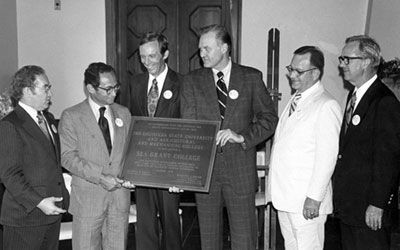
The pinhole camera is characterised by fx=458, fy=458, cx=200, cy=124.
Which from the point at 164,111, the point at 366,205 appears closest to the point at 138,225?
the point at 164,111

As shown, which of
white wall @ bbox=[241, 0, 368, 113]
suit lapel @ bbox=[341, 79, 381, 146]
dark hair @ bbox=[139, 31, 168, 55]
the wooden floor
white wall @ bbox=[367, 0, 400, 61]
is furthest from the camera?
white wall @ bbox=[241, 0, 368, 113]

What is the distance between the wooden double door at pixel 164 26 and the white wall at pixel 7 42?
1126 millimetres

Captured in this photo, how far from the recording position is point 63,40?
575cm

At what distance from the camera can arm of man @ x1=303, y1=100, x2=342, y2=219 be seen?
2.59 metres

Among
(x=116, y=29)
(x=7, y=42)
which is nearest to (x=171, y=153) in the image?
(x=116, y=29)

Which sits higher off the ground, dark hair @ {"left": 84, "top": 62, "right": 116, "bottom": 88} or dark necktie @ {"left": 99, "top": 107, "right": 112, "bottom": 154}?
dark hair @ {"left": 84, "top": 62, "right": 116, "bottom": 88}

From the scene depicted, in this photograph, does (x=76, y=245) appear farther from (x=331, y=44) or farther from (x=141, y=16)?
(x=331, y=44)

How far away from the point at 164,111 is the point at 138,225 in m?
0.82

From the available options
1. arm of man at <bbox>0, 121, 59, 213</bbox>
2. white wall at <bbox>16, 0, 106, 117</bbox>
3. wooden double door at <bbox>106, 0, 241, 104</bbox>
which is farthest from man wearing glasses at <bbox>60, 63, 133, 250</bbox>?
white wall at <bbox>16, 0, 106, 117</bbox>

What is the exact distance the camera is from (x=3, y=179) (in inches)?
98.6

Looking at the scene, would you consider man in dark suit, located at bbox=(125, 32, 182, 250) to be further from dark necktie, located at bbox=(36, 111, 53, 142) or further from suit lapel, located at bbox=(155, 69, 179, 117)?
dark necktie, located at bbox=(36, 111, 53, 142)

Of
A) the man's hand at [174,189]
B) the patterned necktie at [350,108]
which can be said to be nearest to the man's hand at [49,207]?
the man's hand at [174,189]

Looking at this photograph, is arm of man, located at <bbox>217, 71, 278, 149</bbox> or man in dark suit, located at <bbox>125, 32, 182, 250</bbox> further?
man in dark suit, located at <bbox>125, 32, 182, 250</bbox>

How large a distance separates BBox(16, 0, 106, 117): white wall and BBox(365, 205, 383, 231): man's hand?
4157 millimetres
